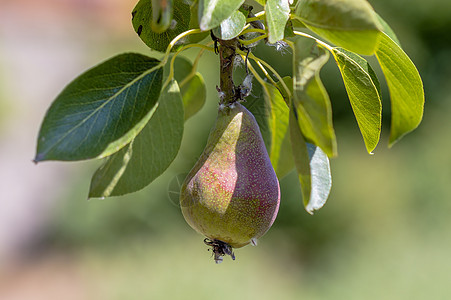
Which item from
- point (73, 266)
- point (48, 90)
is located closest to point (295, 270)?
point (73, 266)

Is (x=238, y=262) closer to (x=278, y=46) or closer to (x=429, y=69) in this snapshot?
(x=429, y=69)

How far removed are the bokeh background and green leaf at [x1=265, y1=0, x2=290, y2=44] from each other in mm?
2430

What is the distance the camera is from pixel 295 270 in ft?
11.4

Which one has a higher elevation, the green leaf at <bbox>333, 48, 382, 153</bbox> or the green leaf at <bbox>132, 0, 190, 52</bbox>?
the green leaf at <bbox>132, 0, 190, 52</bbox>

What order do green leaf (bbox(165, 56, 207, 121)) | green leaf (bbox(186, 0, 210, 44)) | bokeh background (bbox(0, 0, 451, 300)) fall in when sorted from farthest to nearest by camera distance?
bokeh background (bbox(0, 0, 451, 300)), green leaf (bbox(165, 56, 207, 121)), green leaf (bbox(186, 0, 210, 44))

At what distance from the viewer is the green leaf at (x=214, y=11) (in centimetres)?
44

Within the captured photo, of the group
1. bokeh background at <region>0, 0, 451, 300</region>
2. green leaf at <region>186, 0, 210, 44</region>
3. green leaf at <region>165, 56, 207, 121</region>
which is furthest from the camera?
bokeh background at <region>0, 0, 451, 300</region>

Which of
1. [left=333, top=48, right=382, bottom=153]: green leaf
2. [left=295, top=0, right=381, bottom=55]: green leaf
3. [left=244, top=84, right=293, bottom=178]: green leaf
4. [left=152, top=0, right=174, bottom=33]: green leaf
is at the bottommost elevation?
[left=244, top=84, right=293, bottom=178]: green leaf

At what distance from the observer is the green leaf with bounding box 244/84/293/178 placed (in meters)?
0.69

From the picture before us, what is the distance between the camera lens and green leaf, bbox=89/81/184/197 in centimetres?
58

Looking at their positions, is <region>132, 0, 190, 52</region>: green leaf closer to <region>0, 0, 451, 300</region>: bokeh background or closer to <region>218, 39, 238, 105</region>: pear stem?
<region>218, 39, 238, 105</region>: pear stem

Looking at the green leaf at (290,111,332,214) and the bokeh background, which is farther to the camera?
the bokeh background

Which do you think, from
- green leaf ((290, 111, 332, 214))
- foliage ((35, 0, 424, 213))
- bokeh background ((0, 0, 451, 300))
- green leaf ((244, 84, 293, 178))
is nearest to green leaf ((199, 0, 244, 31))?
foliage ((35, 0, 424, 213))

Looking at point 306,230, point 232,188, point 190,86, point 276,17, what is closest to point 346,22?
point 276,17
